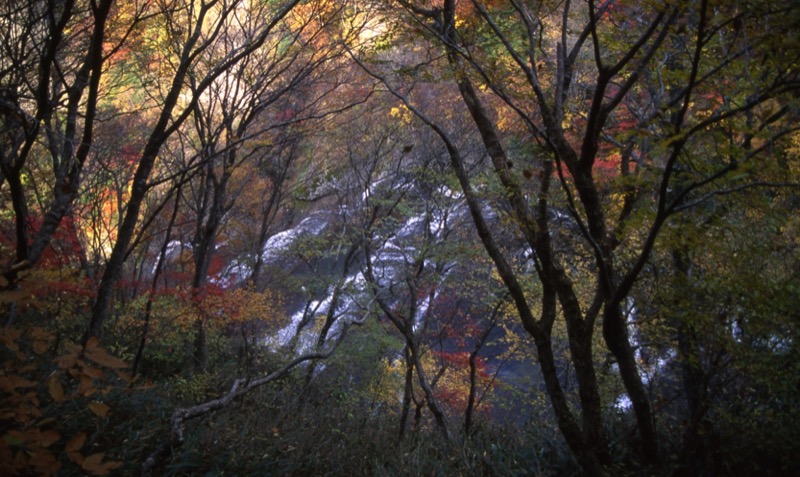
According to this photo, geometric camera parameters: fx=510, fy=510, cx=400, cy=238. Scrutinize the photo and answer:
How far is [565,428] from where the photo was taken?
4.77 metres

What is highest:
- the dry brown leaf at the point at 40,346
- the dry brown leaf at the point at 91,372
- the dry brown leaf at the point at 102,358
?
the dry brown leaf at the point at 102,358

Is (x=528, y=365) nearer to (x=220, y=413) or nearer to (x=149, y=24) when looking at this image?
(x=220, y=413)

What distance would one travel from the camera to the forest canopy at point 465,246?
3.96 m

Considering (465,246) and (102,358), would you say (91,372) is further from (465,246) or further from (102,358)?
(465,246)

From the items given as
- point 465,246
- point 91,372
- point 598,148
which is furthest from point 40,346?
point 465,246

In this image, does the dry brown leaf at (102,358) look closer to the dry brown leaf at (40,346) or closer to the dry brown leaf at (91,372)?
the dry brown leaf at (91,372)

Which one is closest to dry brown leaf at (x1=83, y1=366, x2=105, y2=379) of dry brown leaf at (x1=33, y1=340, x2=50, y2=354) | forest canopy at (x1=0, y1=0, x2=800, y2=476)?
forest canopy at (x1=0, y1=0, x2=800, y2=476)

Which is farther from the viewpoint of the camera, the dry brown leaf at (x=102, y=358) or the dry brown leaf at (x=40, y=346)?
the dry brown leaf at (x=40, y=346)

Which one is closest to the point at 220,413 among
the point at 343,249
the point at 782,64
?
the point at 782,64

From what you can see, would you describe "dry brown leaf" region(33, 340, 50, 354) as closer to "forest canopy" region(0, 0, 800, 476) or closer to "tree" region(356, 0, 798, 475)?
"forest canopy" region(0, 0, 800, 476)

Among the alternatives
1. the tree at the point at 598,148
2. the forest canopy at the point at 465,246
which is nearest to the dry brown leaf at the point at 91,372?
the forest canopy at the point at 465,246

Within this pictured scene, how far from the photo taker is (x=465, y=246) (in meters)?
9.44

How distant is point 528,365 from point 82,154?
16095mm

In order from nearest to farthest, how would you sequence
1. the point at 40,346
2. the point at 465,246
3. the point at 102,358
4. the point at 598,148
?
1. the point at 102,358
2. the point at 40,346
3. the point at 598,148
4. the point at 465,246
